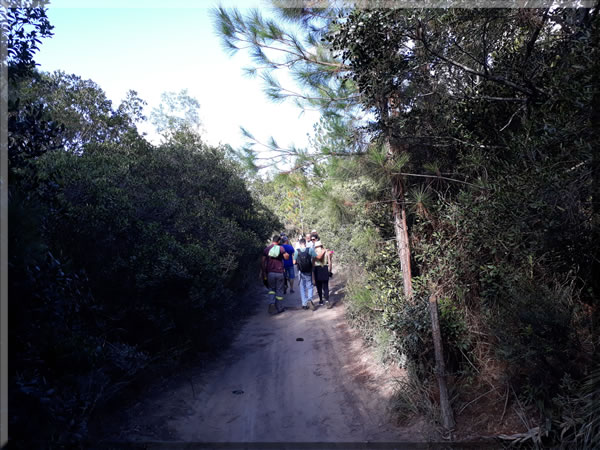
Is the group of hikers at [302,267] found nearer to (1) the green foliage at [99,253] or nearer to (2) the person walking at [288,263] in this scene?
(2) the person walking at [288,263]

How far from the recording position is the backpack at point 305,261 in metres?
10.2

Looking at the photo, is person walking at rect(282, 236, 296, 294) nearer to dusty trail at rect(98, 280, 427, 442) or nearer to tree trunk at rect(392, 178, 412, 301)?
dusty trail at rect(98, 280, 427, 442)

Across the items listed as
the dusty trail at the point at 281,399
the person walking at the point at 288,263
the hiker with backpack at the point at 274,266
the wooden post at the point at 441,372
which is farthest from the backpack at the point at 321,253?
the wooden post at the point at 441,372

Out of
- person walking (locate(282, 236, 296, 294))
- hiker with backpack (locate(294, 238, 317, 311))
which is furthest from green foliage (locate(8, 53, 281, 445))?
hiker with backpack (locate(294, 238, 317, 311))

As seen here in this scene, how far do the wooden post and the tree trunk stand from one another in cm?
105

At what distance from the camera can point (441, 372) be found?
4.81 m

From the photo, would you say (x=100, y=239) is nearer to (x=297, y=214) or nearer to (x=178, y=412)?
(x=178, y=412)

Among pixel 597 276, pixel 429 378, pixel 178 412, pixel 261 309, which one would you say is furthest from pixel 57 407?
pixel 261 309

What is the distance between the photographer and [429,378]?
5344mm

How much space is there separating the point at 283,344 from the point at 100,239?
4268 mm

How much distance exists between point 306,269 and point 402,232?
416 cm

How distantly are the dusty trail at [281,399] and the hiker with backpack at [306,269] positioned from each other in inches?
86.6

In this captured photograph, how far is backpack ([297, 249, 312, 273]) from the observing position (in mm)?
10219

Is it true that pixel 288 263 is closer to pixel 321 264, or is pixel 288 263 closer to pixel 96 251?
pixel 321 264
